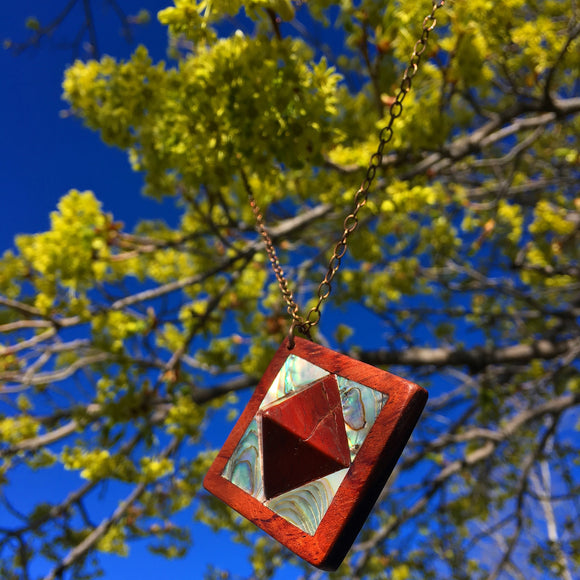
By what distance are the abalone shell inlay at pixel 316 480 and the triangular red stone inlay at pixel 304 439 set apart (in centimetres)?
1

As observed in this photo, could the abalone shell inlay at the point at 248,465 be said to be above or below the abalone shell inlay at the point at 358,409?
below

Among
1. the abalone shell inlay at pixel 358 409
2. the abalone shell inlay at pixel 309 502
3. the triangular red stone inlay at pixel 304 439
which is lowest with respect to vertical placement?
the abalone shell inlay at pixel 309 502

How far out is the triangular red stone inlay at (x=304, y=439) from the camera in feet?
3.32

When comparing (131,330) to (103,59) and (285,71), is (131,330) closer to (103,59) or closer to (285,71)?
(103,59)

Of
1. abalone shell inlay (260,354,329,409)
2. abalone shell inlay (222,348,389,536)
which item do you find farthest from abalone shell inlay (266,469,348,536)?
abalone shell inlay (260,354,329,409)

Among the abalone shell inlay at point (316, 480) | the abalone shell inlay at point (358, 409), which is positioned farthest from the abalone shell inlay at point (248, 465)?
the abalone shell inlay at point (358, 409)

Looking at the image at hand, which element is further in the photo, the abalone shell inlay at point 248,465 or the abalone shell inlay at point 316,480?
the abalone shell inlay at point 248,465

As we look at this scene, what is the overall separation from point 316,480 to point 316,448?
3.0 inches

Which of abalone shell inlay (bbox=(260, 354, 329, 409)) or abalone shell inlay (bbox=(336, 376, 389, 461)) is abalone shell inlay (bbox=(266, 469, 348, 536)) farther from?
abalone shell inlay (bbox=(260, 354, 329, 409))

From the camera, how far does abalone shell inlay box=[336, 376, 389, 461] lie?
0.99 metres

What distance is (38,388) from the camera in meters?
4.09

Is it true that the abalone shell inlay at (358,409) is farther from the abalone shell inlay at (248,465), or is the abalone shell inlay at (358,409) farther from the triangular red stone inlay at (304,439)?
the abalone shell inlay at (248,465)

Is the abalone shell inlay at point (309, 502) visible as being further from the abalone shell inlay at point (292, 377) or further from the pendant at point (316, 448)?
the abalone shell inlay at point (292, 377)

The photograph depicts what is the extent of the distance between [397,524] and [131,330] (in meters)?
3.29
